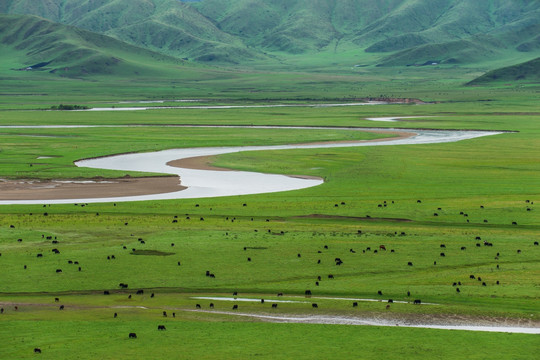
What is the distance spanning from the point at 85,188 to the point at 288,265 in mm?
35661

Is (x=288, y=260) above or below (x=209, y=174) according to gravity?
below

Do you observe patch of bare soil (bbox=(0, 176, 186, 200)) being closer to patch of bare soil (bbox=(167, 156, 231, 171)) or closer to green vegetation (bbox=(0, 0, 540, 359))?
green vegetation (bbox=(0, 0, 540, 359))

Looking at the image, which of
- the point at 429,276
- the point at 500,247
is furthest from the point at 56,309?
the point at 500,247

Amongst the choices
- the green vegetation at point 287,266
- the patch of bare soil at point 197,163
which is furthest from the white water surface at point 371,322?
the patch of bare soil at point 197,163

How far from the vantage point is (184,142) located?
4518 inches

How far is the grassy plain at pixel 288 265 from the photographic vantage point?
31.3m

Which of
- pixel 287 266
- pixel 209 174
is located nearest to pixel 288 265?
pixel 287 266

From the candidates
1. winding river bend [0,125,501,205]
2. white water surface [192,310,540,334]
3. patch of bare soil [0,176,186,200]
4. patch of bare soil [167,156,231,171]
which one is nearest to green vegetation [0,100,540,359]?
white water surface [192,310,540,334]

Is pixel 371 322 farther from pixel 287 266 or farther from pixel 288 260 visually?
pixel 288 260

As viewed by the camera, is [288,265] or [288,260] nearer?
[288,265]

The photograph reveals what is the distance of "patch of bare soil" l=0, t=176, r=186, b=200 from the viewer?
2776 inches

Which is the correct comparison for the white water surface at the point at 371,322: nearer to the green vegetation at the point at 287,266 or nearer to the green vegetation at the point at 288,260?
the green vegetation at the point at 287,266

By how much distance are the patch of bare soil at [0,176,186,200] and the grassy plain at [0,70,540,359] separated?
3.61 meters

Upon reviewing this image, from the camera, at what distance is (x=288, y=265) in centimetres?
4356
